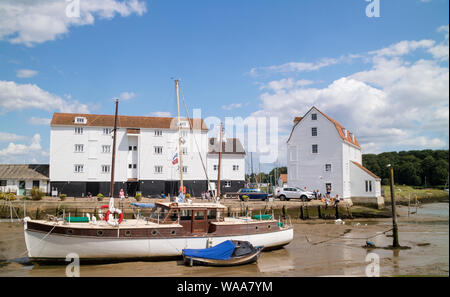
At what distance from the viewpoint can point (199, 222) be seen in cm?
1831

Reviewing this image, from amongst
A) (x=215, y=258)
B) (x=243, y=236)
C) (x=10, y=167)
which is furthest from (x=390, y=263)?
(x=10, y=167)

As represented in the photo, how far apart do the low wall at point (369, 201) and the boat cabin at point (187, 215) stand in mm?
28176

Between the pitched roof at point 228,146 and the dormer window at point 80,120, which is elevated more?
the dormer window at point 80,120

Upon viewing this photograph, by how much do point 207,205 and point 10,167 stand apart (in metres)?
34.8

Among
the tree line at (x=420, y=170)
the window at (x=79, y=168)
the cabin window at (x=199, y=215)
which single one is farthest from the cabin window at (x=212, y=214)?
the tree line at (x=420, y=170)

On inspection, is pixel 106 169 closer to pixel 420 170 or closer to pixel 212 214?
pixel 212 214

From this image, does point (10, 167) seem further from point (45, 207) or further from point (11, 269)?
point (11, 269)

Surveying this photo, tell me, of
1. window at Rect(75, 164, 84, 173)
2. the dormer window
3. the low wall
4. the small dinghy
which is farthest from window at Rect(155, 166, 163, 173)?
the small dinghy

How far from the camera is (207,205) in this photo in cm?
1867

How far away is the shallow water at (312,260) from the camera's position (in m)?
15.1

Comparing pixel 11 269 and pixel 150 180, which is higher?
pixel 150 180

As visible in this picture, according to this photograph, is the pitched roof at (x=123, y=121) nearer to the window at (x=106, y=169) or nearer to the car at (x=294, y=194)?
the window at (x=106, y=169)

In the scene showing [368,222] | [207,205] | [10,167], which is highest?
[10,167]

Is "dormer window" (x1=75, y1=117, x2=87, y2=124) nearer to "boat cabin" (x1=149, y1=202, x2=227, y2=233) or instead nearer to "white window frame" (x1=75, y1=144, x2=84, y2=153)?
"white window frame" (x1=75, y1=144, x2=84, y2=153)
